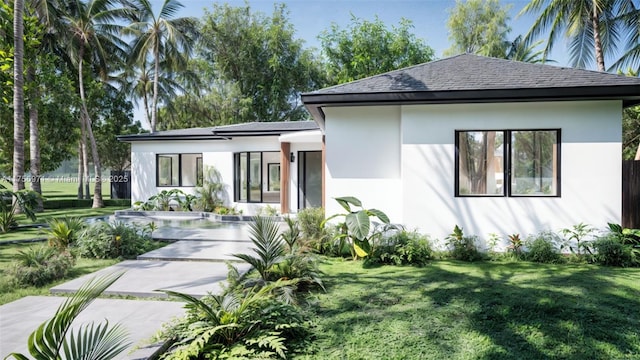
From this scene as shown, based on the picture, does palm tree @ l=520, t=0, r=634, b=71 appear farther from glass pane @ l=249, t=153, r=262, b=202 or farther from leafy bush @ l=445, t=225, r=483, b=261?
glass pane @ l=249, t=153, r=262, b=202

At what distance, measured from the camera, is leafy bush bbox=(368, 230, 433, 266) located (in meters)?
7.02

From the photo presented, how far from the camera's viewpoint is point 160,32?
22.6 meters

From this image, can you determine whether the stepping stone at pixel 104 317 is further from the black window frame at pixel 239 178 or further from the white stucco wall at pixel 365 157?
the black window frame at pixel 239 178

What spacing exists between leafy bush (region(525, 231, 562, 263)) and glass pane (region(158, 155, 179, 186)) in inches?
590

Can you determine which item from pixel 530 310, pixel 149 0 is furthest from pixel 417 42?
pixel 530 310

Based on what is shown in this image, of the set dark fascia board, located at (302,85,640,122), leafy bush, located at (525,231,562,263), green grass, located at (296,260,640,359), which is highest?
dark fascia board, located at (302,85,640,122)

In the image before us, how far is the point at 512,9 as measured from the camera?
2812 cm

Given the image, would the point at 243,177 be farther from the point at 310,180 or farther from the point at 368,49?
the point at 368,49

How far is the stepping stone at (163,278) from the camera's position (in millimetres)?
5277

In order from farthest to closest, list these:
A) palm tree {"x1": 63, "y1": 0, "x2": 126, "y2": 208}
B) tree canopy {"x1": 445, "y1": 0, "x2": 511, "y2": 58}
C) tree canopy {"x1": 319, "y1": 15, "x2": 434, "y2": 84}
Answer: tree canopy {"x1": 319, "y1": 15, "x2": 434, "y2": 84} → tree canopy {"x1": 445, "y1": 0, "x2": 511, "y2": 58} → palm tree {"x1": 63, "y1": 0, "x2": 126, "y2": 208}

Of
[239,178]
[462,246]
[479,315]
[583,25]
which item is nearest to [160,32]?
[239,178]

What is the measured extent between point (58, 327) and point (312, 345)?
233cm

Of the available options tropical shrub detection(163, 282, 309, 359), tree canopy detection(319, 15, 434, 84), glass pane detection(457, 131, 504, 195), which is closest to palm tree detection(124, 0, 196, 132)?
tree canopy detection(319, 15, 434, 84)

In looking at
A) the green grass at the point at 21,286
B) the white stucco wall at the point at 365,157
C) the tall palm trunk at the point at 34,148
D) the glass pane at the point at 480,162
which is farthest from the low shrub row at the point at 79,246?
the tall palm trunk at the point at 34,148
